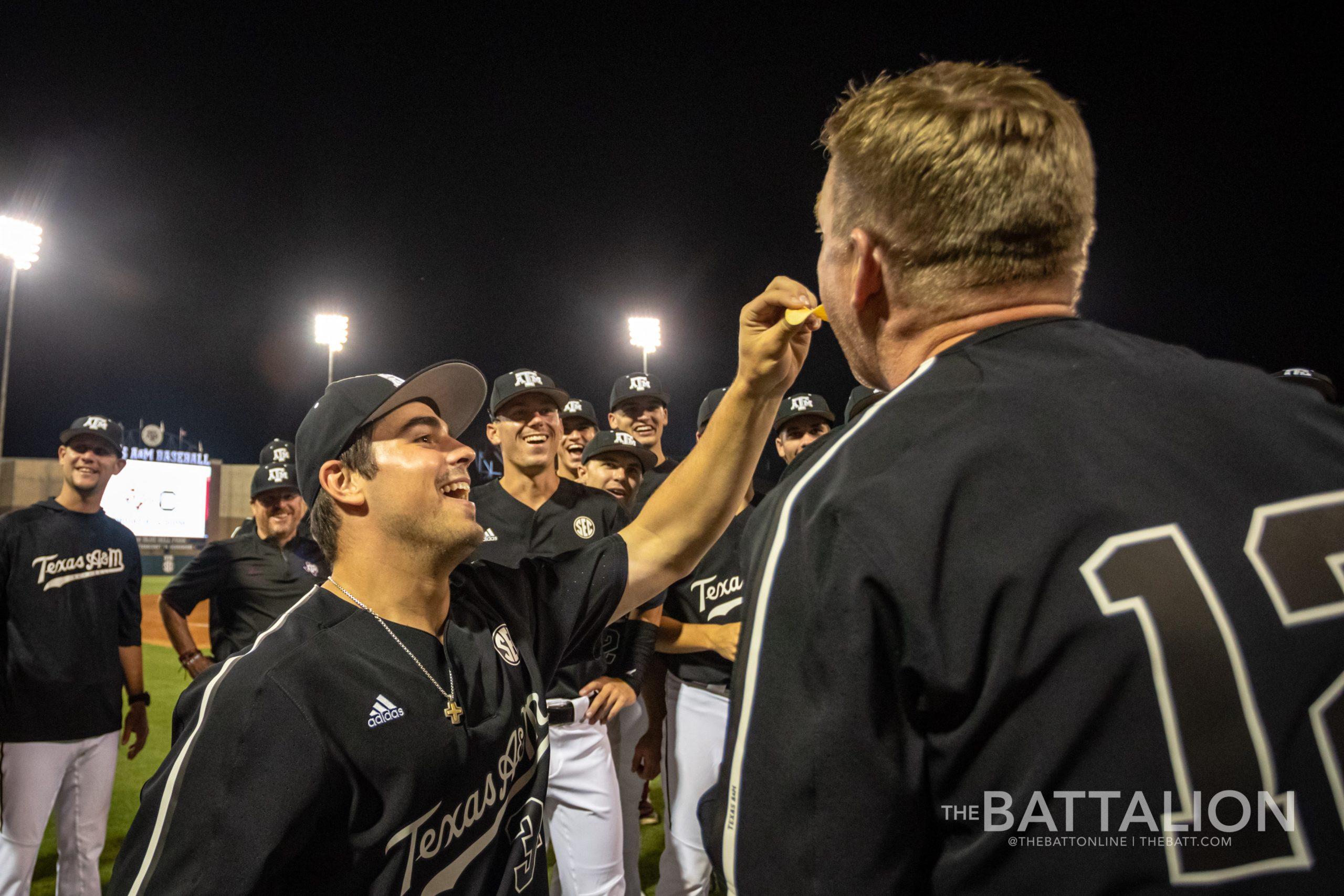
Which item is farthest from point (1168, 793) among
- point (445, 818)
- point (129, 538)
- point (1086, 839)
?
point (129, 538)

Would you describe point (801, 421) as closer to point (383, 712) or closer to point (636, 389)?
point (636, 389)

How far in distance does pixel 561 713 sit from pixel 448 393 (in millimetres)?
2215

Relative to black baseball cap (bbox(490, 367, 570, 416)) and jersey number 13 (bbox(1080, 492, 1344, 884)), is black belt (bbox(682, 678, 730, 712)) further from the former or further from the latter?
jersey number 13 (bbox(1080, 492, 1344, 884))

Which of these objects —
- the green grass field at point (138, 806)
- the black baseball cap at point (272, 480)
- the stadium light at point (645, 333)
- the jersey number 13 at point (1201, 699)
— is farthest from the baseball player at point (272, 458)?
the stadium light at point (645, 333)

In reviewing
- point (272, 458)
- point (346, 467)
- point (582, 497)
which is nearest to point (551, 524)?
point (582, 497)

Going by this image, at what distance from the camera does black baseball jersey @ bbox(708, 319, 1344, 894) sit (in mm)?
871

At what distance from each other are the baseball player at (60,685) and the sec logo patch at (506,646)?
374cm

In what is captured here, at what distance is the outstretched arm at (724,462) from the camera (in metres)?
2.02

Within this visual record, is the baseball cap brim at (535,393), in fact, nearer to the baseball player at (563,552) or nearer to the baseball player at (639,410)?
the baseball player at (563,552)

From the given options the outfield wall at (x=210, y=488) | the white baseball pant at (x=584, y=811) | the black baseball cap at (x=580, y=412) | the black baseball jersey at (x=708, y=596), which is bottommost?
the outfield wall at (x=210, y=488)

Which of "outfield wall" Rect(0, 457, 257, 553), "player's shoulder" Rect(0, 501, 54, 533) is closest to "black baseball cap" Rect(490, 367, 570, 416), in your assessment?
"player's shoulder" Rect(0, 501, 54, 533)

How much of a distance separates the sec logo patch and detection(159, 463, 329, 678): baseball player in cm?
364

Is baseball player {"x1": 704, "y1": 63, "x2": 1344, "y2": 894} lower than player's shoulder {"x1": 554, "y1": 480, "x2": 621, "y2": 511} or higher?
higher

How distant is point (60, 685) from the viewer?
454 cm
